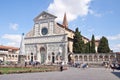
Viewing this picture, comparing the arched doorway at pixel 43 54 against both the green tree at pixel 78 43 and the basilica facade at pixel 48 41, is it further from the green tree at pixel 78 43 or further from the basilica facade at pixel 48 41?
the green tree at pixel 78 43

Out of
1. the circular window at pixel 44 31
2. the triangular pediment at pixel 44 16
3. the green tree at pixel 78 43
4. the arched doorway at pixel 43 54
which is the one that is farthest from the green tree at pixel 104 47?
the circular window at pixel 44 31

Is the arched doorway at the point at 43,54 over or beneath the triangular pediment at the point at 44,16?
beneath

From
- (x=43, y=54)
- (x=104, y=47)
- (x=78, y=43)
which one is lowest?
(x=43, y=54)

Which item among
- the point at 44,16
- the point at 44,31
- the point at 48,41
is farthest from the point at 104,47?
the point at 44,16

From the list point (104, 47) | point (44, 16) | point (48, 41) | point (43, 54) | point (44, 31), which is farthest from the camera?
point (44, 31)

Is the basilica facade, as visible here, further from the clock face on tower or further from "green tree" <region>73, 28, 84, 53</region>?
"green tree" <region>73, 28, 84, 53</region>

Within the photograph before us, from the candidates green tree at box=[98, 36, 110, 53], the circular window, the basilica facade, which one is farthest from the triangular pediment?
green tree at box=[98, 36, 110, 53]

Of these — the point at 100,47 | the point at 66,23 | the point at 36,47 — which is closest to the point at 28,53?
the point at 36,47

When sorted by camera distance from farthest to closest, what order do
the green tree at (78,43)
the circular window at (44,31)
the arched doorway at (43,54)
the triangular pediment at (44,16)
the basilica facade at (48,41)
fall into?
the circular window at (44,31)
the arched doorway at (43,54)
the triangular pediment at (44,16)
the basilica facade at (48,41)
the green tree at (78,43)

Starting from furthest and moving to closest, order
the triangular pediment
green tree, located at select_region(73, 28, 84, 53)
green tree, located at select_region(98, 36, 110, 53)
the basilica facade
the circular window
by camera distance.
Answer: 1. the circular window
2. the triangular pediment
3. green tree, located at select_region(98, 36, 110, 53)
4. the basilica facade
5. green tree, located at select_region(73, 28, 84, 53)

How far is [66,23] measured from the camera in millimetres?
96125

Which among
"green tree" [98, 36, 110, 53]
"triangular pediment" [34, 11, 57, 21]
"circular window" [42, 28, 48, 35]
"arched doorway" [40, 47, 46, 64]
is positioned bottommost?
"arched doorway" [40, 47, 46, 64]

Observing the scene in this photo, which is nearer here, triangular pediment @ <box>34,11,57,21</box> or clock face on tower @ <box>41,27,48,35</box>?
triangular pediment @ <box>34,11,57,21</box>

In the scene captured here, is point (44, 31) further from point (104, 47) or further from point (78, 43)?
point (104, 47)
